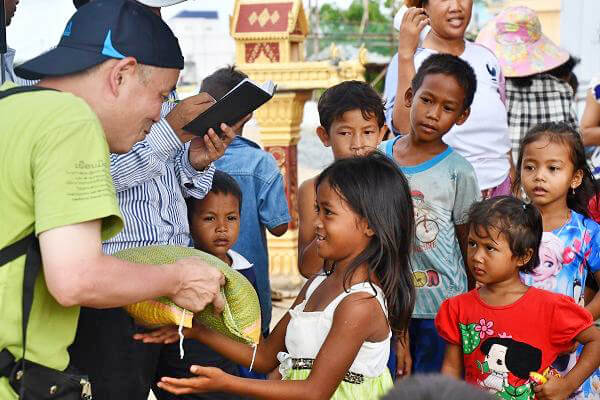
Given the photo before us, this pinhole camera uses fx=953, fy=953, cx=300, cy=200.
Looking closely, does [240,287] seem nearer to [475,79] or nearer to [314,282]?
[314,282]

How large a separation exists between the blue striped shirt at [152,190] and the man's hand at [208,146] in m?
0.03

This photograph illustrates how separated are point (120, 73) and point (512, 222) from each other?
153 centimetres

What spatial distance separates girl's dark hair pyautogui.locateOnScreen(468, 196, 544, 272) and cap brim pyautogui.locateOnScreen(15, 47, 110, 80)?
1508mm

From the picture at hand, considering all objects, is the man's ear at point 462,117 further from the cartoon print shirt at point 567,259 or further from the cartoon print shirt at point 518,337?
the cartoon print shirt at point 518,337

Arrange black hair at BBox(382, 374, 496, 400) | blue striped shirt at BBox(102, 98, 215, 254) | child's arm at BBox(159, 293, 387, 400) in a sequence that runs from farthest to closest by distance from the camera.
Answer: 1. blue striped shirt at BBox(102, 98, 215, 254)
2. child's arm at BBox(159, 293, 387, 400)
3. black hair at BBox(382, 374, 496, 400)

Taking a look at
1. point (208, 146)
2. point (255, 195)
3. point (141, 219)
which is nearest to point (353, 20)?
point (255, 195)

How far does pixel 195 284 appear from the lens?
2.28m

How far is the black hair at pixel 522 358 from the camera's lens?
3102mm

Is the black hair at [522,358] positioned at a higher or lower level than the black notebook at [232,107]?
lower

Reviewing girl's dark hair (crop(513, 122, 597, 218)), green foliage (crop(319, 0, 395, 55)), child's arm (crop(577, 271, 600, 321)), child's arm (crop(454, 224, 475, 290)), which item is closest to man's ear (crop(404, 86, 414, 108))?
girl's dark hair (crop(513, 122, 597, 218))

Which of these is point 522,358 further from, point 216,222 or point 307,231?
point 216,222

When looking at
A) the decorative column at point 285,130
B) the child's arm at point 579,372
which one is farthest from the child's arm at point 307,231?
the decorative column at point 285,130

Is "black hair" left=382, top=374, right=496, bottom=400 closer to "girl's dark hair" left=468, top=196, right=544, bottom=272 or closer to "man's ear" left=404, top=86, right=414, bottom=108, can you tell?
"girl's dark hair" left=468, top=196, right=544, bottom=272

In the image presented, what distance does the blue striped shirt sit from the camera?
2.75 metres
